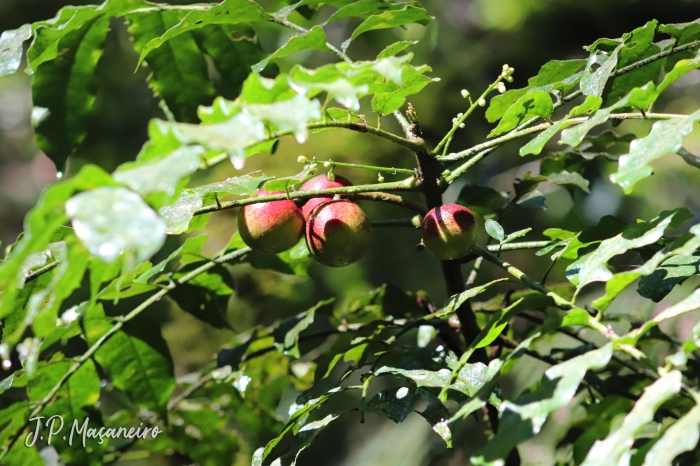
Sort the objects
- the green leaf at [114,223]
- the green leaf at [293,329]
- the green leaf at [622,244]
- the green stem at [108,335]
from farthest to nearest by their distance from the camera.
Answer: the green leaf at [293,329] < the green stem at [108,335] < the green leaf at [622,244] < the green leaf at [114,223]

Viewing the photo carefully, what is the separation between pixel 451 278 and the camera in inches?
41.0

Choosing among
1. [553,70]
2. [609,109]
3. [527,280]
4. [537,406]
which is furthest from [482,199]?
[537,406]

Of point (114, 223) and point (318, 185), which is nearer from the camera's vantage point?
point (114, 223)

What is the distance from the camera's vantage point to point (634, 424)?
555 mm

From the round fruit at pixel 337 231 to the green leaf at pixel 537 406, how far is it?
0.40 m

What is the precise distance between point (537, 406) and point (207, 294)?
0.80 m

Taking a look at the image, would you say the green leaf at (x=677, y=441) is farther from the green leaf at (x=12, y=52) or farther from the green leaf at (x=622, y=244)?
the green leaf at (x=12, y=52)

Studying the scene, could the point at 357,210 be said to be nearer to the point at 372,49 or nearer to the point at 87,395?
the point at 87,395

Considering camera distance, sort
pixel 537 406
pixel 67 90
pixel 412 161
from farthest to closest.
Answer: pixel 412 161, pixel 67 90, pixel 537 406

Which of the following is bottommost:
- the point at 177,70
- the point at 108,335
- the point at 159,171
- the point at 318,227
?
the point at 108,335

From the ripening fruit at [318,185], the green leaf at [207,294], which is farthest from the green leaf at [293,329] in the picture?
the ripening fruit at [318,185]

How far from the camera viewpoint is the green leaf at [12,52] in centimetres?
99

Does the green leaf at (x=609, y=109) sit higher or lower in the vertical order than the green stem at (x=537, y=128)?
higher

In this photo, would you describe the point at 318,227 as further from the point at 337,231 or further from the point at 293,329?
the point at 293,329
